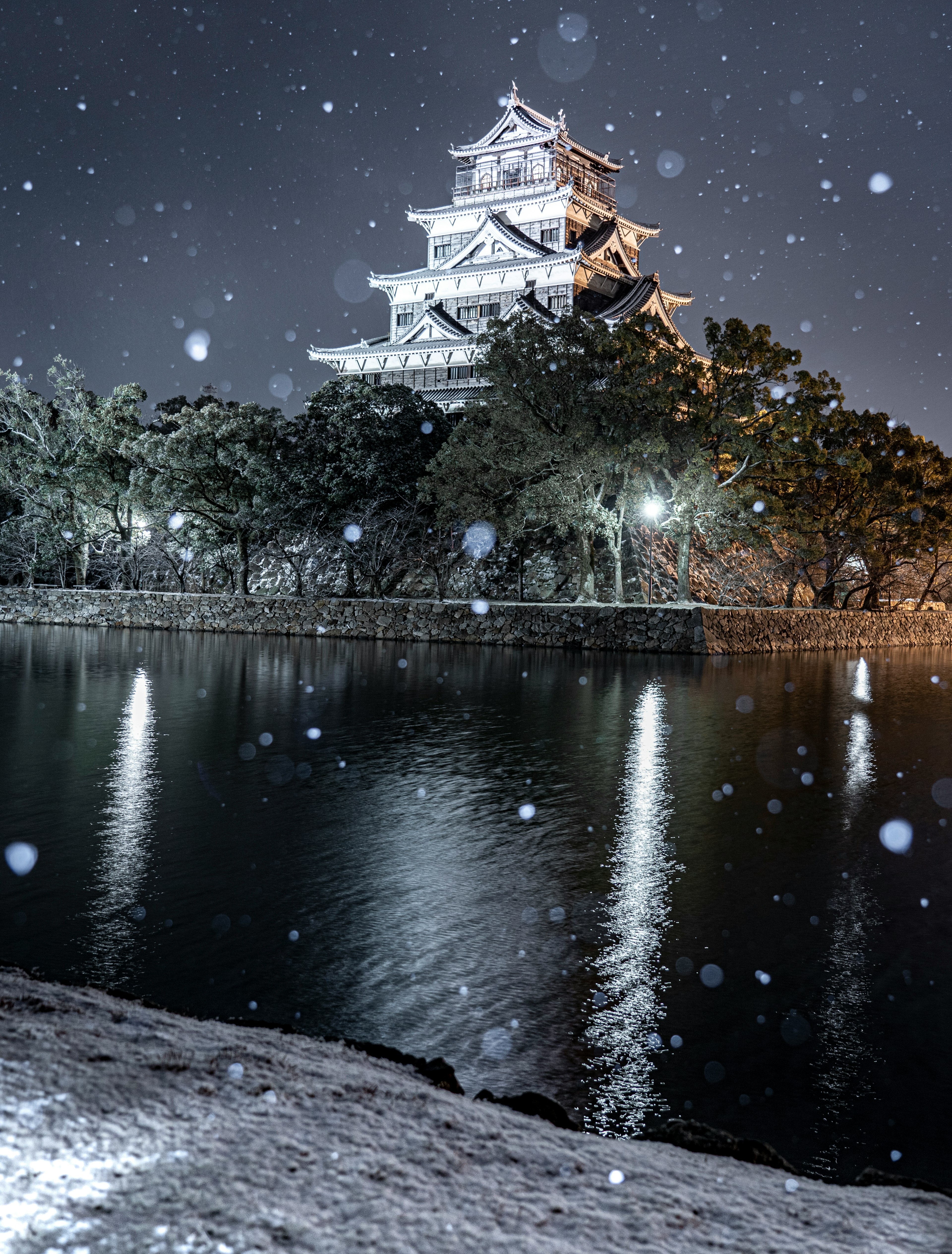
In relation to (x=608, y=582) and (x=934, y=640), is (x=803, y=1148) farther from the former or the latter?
(x=934, y=640)

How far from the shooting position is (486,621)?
31.4 meters

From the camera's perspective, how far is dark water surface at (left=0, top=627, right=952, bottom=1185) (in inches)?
154

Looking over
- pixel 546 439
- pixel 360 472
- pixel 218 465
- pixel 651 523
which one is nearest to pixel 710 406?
pixel 546 439

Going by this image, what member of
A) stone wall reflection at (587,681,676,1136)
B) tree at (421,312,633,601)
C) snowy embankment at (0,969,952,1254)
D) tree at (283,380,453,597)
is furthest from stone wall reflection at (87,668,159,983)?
tree at (283,380,453,597)

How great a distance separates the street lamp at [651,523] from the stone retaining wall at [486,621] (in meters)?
3.24

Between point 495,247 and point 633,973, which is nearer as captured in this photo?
point 633,973

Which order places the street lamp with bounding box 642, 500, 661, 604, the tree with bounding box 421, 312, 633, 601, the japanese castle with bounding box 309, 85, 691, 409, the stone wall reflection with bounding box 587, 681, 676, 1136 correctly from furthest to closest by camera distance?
the japanese castle with bounding box 309, 85, 691, 409 < the street lamp with bounding box 642, 500, 661, 604 < the tree with bounding box 421, 312, 633, 601 < the stone wall reflection with bounding box 587, 681, 676, 1136

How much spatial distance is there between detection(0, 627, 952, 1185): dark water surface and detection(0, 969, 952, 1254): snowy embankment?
2.21ft

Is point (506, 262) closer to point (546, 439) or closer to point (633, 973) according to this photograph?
point (546, 439)

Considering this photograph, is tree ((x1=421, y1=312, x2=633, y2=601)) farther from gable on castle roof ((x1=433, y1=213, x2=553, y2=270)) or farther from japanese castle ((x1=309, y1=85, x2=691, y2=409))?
gable on castle roof ((x1=433, y1=213, x2=553, y2=270))

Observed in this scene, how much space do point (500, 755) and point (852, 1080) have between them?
690 centimetres

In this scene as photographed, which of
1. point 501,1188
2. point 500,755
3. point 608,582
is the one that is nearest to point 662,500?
point 608,582

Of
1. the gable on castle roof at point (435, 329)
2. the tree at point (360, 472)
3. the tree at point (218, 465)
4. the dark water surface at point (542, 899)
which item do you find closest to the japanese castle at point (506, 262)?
the gable on castle roof at point (435, 329)

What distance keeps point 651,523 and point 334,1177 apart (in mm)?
36010
